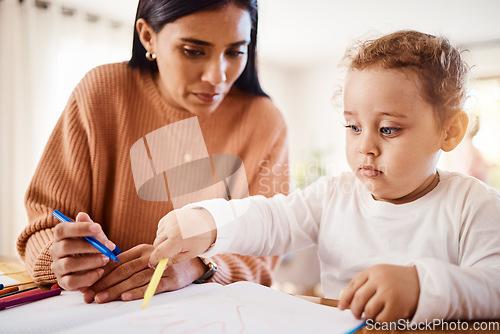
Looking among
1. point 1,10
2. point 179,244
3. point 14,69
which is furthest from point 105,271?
point 1,10

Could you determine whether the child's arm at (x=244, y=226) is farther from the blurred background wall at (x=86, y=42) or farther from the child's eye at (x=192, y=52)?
the blurred background wall at (x=86, y=42)

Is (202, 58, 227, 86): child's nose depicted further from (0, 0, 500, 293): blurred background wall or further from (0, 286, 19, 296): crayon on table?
(0, 0, 500, 293): blurred background wall

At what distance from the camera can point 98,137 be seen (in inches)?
29.0

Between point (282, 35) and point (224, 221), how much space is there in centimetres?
267

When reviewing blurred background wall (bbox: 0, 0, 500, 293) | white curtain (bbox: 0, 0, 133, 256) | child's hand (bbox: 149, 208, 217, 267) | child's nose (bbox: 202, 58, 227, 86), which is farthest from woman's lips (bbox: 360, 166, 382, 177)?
white curtain (bbox: 0, 0, 133, 256)

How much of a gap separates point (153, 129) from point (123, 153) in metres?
0.08

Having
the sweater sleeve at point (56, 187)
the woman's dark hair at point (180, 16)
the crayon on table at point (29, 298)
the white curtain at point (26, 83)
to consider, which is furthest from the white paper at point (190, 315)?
the white curtain at point (26, 83)

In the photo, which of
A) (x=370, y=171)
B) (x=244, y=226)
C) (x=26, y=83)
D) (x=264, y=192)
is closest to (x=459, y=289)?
(x=370, y=171)

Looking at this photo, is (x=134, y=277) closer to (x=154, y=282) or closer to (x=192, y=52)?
(x=154, y=282)

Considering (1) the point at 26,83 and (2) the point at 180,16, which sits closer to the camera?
(2) the point at 180,16

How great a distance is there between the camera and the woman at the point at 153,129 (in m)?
0.62

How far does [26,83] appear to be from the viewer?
233 centimetres

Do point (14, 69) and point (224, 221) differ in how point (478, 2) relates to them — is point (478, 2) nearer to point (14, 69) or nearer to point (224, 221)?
point (224, 221)

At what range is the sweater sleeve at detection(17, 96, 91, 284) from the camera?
1.95 feet
